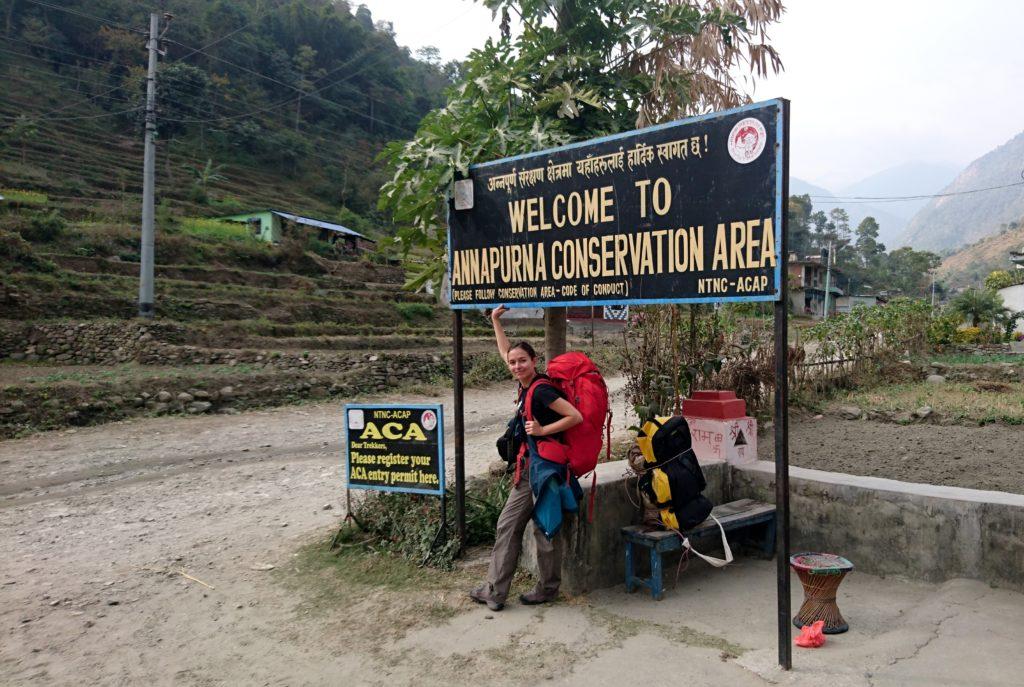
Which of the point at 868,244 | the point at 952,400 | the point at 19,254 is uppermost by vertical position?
the point at 868,244

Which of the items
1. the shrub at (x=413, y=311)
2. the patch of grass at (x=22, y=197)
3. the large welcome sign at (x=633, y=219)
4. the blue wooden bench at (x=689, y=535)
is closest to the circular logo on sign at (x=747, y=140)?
the large welcome sign at (x=633, y=219)

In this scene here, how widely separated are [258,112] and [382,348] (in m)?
41.3

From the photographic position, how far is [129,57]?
5191cm

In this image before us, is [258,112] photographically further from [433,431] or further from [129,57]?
[433,431]

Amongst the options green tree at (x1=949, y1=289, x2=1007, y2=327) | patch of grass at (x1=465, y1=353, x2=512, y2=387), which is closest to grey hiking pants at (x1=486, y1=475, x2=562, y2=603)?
patch of grass at (x1=465, y1=353, x2=512, y2=387)

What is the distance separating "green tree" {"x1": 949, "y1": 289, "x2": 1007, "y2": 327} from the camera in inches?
934

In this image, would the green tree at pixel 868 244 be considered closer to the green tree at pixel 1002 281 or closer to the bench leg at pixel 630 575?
the green tree at pixel 1002 281

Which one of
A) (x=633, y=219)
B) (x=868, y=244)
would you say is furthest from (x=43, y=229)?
(x=868, y=244)

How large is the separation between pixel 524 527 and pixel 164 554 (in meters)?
3.16

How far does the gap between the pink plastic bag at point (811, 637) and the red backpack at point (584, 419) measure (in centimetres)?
140

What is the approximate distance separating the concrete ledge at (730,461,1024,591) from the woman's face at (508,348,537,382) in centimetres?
204

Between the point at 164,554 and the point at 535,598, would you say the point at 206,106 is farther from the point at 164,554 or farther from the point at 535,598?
the point at 535,598

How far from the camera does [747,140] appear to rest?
11.4ft

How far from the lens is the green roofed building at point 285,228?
36.5 m
